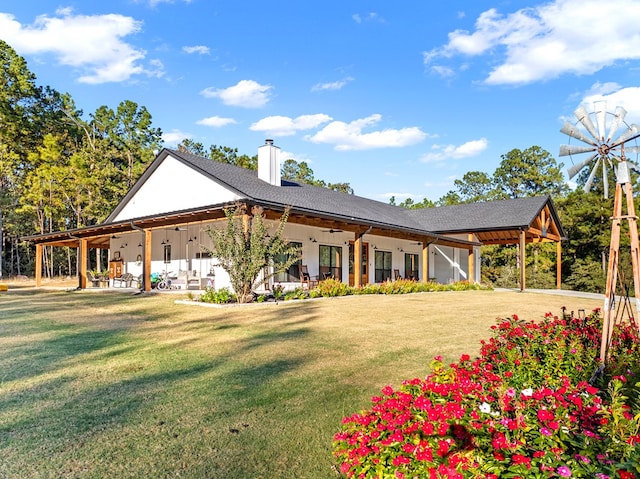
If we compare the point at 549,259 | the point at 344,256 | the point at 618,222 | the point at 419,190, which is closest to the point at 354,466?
the point at 618,222

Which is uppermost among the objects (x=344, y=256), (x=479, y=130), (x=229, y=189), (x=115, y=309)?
(x=479, y=130)

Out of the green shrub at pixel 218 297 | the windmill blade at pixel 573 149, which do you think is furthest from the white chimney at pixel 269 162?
the windmill blade at pixel 573 149

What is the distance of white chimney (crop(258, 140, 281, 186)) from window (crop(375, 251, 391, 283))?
21.0ft

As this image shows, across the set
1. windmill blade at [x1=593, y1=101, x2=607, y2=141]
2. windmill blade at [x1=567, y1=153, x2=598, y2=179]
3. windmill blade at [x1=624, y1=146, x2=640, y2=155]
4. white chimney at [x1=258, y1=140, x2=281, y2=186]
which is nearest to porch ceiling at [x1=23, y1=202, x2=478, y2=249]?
white chimney at [x1=258, y1=140, x2=281, y2=186]

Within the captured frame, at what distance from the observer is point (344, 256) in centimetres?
1895

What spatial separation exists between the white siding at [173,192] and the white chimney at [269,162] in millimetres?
2705

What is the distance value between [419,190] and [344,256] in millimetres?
29835

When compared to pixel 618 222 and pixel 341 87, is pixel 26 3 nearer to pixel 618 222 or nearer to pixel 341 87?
pixel 341 87

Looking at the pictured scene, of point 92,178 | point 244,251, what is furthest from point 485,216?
point 92,178

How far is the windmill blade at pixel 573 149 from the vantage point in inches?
196

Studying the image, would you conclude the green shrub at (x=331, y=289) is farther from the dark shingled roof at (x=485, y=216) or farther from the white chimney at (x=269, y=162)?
the dark shingled roof at (x=485, y=216)

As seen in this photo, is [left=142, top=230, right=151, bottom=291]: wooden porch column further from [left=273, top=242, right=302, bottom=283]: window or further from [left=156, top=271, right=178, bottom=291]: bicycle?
[left=273, top=242, right=302, bottom=283]: window

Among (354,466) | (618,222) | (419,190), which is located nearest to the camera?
(354,466)

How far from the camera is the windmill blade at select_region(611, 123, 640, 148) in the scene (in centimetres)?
459
